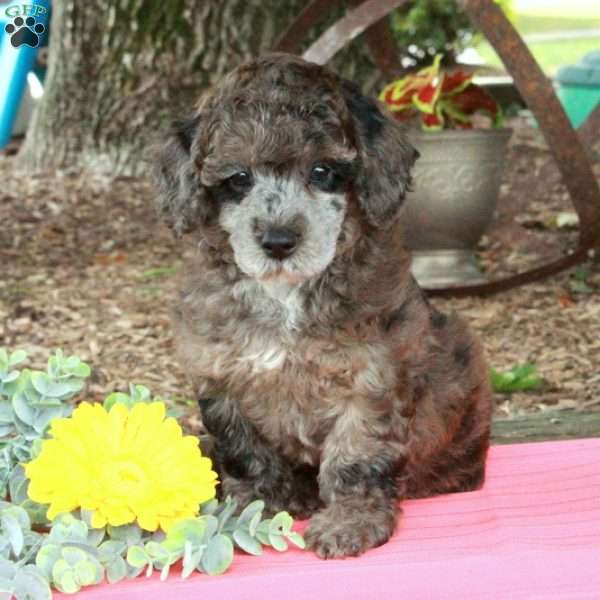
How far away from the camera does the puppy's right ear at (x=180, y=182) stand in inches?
140

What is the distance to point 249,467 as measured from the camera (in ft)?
12.4

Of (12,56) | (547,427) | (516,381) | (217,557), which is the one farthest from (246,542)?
(12,56)

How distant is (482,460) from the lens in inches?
160

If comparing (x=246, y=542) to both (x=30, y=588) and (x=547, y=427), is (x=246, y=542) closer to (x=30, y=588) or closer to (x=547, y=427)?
(x=30, y=588)

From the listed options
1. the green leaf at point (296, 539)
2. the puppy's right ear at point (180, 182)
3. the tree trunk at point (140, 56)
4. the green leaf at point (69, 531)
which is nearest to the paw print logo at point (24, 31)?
the puppy's right ear at point (180, 182)

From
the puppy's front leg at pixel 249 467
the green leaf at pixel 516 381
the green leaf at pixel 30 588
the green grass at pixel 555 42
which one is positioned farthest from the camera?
the green grass at pixel 555 42

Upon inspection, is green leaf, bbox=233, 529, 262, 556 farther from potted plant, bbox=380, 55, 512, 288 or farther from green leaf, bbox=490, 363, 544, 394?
potted plant, bbox=380, 55, 512, 288

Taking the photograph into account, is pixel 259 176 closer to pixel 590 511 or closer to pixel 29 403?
pixel 29 403

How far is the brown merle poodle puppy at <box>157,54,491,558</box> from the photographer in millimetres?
3381

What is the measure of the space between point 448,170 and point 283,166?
4030 millimetres

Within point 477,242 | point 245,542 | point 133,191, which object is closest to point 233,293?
point 245,542

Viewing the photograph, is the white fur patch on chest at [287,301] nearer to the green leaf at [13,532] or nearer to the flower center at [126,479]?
the flower center at [126,479]

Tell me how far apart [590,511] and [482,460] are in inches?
16.1

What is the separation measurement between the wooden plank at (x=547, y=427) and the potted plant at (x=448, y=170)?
1762 millimetres
